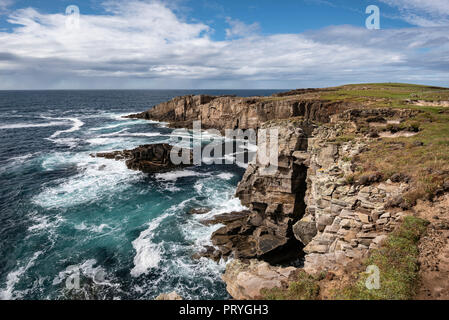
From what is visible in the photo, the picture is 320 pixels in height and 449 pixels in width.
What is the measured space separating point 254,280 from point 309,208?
32.6 ft

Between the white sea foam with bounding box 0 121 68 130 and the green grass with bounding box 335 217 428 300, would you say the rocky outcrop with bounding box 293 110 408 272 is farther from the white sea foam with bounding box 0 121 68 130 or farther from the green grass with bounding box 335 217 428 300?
the white sea foam with bounding box 0 121 68 130

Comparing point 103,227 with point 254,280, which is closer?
point 254,280

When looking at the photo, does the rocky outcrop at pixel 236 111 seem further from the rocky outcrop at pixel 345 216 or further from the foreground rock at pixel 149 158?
the rocky outcrop at pixel 345 216

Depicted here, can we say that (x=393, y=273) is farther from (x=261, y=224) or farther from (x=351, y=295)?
(x=261, y=224)

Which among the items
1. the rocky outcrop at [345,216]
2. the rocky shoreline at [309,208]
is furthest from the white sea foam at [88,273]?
the rocky outcrop at [345,216]

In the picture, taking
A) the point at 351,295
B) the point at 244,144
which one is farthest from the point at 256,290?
the point at 244,144

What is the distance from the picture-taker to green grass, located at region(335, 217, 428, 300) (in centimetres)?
892

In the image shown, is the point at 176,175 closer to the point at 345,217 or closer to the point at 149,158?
the point at 149,158

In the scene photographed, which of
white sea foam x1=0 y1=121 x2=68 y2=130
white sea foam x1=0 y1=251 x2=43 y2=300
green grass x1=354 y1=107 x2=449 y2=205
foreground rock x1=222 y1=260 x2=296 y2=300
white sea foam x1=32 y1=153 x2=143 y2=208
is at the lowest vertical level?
white sea foam x1=0 y1=251 x2=43 y2=300

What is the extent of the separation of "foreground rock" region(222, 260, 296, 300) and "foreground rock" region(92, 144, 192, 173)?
36.5 metres

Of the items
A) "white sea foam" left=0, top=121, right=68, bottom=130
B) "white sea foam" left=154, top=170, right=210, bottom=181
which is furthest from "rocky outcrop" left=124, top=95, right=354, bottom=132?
"white sea foam" left=0, top=121, right=68, bottom=130

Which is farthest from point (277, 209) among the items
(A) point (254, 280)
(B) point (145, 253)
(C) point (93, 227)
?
(C) point (93, 227)

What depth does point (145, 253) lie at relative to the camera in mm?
24156

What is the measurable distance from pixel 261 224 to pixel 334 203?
12.9 meters
